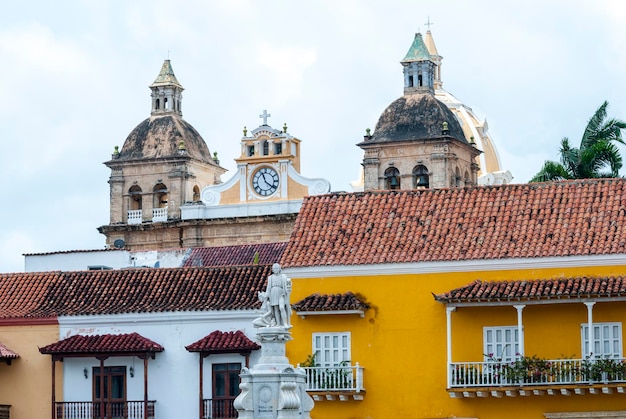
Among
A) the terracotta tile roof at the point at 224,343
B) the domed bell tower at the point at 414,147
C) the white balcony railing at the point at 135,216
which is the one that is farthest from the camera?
the white balcony railing at the point at 135,216

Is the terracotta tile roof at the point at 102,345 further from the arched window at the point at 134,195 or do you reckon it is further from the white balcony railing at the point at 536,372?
the arched window at the point at 134,195

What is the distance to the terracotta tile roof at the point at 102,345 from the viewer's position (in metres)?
49.0

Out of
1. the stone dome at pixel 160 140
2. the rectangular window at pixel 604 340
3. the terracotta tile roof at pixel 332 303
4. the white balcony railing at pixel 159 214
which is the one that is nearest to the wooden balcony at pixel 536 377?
the rectangular window at pixel 604 340

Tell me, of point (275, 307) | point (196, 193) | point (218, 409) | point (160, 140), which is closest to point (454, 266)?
point (218, 409)

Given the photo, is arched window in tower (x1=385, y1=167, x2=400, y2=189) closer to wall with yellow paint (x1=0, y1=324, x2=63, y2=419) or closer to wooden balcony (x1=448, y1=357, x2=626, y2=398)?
wall with yellow paint (x1=0, y1=324, x2=63, y2=419)

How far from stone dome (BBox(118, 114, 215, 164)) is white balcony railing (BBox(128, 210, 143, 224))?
8.02ft

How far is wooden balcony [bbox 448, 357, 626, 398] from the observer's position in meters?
44.0

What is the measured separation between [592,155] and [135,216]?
104 feet

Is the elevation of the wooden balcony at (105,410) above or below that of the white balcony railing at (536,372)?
below

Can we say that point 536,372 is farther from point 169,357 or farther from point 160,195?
point 160,195

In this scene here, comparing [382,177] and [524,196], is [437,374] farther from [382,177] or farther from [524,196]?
[382,177]

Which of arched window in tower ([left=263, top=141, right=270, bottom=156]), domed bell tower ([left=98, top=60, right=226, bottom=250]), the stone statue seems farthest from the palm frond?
domed bell tower ([left=98, top=60, right=226, bottom=250])

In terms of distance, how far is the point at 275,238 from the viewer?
80.5 meters

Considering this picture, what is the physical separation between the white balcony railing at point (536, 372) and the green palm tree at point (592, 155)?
13813 mm
